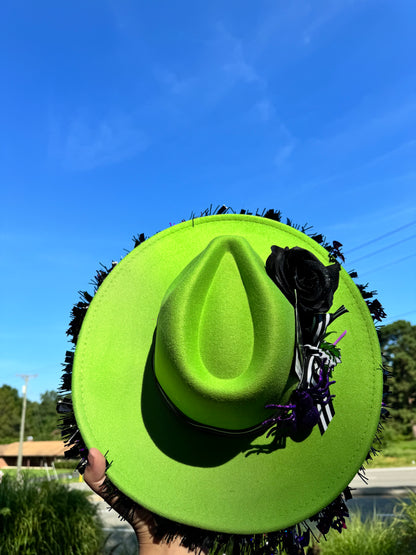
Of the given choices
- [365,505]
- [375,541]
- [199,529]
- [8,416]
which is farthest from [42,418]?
[199,529]

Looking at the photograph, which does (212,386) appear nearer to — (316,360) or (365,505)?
(316,360)

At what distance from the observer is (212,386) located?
1.55 meters

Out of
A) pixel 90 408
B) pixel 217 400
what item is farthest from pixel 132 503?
pixel 217 400

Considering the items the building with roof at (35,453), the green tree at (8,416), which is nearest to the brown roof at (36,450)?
the building with roof at (35,453)

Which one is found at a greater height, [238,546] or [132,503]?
[132,503]

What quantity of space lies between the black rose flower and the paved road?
242 inches

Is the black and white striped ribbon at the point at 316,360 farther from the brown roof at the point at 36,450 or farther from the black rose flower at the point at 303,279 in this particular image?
the brown roof at the point at 36,450

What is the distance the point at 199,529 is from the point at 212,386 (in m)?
Answer: 0.63

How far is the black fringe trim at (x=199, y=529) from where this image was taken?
1744 millimetres

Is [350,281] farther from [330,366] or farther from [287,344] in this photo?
[287,344]

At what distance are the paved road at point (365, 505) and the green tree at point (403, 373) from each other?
61.7 ft

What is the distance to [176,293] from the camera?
1.63 metres

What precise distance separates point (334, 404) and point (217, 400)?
705mm

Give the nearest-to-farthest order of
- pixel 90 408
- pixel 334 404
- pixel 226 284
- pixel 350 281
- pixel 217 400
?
pixel 217 400 < pixel 226 284 < pixel 90 408 < pixel 334 404 < pixel 350 281
